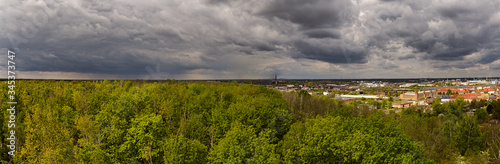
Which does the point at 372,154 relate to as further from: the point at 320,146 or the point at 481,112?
the point at 481,112

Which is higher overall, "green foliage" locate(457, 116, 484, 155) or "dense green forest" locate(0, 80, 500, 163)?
→ "dense green forest" locate(0, 80, 500, 163)

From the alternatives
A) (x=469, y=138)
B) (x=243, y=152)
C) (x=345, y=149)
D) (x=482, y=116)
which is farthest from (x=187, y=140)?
(x=482, y=116)

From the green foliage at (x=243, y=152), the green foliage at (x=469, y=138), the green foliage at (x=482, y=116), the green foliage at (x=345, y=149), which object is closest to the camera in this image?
the green foliage at (x=243, y=152)

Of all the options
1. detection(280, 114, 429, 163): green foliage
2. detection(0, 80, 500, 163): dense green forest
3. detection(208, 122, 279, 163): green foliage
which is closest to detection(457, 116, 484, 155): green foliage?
detection(0, 80, 500, 163): dense green forest

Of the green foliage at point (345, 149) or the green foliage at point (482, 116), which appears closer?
the green foliage at point (345, 149)

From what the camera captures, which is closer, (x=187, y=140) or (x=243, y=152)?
(x=243, y=152)

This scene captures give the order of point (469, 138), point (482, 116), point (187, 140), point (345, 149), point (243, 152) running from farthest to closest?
1. point (482, 116)
2. point (469, 138)
3. point (187, 140)
4. point (345, 149)
5. point (243, 152)

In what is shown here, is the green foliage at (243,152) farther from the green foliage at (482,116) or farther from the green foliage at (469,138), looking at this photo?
the green foliage at (482,116)

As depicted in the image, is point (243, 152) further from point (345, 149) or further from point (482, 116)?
point (482, 116)

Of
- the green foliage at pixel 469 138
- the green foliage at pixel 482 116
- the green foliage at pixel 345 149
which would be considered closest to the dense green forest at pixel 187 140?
the green foliage at pixel 345 149

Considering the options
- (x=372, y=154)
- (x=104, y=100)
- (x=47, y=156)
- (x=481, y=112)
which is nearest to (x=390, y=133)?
(x=372, y=154)

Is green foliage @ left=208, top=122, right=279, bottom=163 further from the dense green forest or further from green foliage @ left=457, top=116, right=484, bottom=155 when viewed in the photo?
green foliage @ left=457, top=116, right=484, bottom=155
